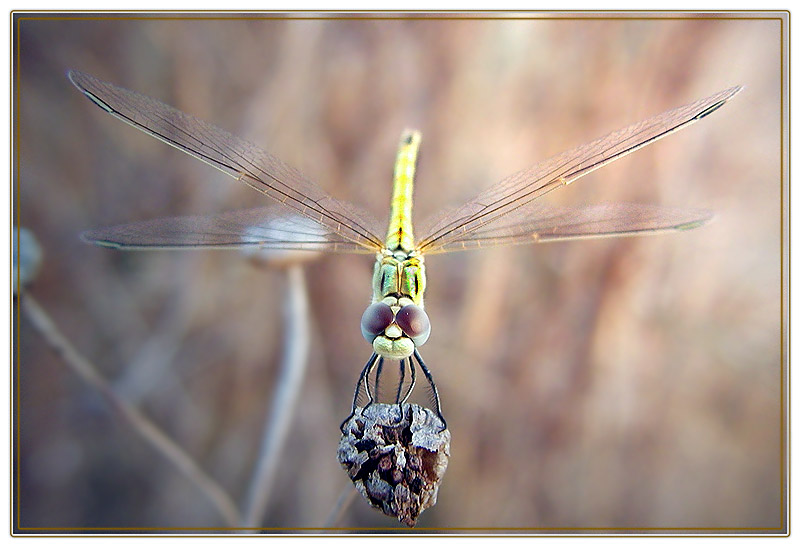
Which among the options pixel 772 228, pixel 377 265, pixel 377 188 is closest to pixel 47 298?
pixel 377 188

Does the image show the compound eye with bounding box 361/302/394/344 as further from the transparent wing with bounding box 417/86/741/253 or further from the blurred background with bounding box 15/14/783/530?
the blurred background with bounding box 15/14/783/530

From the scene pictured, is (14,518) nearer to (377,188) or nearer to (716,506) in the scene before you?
(377,188)

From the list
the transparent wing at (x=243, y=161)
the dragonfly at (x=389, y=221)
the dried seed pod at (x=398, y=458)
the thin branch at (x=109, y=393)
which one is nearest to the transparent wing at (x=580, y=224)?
the dragonfly at (x=389, y=221)

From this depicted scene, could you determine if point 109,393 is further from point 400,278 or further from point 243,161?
point 400,278

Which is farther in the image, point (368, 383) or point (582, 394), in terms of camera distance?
point (582, 394)

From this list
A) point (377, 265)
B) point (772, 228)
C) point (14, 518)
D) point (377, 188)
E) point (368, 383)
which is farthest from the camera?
point (377, 188)

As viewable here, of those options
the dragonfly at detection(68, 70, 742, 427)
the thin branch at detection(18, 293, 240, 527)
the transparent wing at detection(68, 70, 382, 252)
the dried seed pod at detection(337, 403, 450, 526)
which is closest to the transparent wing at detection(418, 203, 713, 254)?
the dragonfly at detection(68, 70, 742, 427)

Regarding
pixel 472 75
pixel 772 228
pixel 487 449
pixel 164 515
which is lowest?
pixel 164 515

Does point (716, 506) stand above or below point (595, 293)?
below
